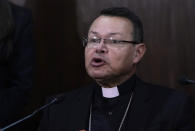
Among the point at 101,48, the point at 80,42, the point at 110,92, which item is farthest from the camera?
the point at 80,42

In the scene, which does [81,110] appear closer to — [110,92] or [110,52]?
[110,92]

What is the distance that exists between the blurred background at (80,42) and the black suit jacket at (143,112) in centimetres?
50

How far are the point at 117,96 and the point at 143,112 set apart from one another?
0.14 metres

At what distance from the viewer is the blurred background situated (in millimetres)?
2209

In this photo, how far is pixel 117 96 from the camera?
5.81 ft

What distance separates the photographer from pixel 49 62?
2.48 m

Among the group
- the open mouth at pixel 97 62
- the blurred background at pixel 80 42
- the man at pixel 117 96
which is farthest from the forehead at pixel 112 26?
the blurred background at pixel 80 42

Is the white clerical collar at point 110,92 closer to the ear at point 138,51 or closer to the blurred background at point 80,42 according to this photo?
the ear at point 138,51

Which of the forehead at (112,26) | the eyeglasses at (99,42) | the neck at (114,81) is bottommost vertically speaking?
the neck at (114,81)

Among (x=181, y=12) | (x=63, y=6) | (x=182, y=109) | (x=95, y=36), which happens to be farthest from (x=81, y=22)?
A: (x=182, y=109)

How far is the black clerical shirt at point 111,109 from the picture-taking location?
175 centimetres

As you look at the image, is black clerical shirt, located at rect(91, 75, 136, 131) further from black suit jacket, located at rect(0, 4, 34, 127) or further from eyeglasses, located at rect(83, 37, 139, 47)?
black suit jacket, located at rect(0, 4, 34, 127)

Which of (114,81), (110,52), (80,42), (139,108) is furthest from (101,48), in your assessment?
(80,42)

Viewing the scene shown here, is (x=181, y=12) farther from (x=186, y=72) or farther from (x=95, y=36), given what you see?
(x=95, y=36)
